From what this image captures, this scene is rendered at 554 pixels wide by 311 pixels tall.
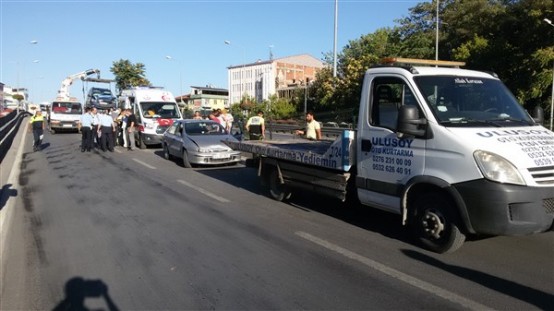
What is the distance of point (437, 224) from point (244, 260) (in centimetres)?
231

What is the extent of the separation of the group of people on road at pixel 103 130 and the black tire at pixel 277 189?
11698mm

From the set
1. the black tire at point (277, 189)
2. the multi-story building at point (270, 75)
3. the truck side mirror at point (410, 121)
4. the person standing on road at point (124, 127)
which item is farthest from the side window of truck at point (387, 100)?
the multi-story building at point (270, 75)

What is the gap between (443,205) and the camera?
548cm

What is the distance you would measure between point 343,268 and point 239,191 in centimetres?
512

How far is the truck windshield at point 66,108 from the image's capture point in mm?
31156

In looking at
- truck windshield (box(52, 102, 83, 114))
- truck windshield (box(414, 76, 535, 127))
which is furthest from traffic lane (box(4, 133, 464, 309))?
truck windshield (box(52, 102, 83, 114))

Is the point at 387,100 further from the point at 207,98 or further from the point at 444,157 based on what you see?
the point at 207,98

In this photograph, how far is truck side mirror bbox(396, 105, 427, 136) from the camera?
5512 mm

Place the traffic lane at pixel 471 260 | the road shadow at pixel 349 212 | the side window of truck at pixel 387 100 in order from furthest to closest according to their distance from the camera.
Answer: the road shadow at pixel 349 212, the side window of truck at pixel 387 100, the traffic lane at pixel 471 260

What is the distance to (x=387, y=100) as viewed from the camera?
6312 mm

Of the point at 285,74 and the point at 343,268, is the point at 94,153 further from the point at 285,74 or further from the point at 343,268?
the point at 285,74

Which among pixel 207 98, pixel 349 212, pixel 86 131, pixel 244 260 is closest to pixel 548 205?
pixel 244 260

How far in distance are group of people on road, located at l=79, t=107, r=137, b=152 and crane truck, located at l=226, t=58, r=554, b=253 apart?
13.8m

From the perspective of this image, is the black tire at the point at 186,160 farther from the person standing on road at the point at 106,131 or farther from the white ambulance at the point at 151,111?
the person standing on road at the point at 106,131
